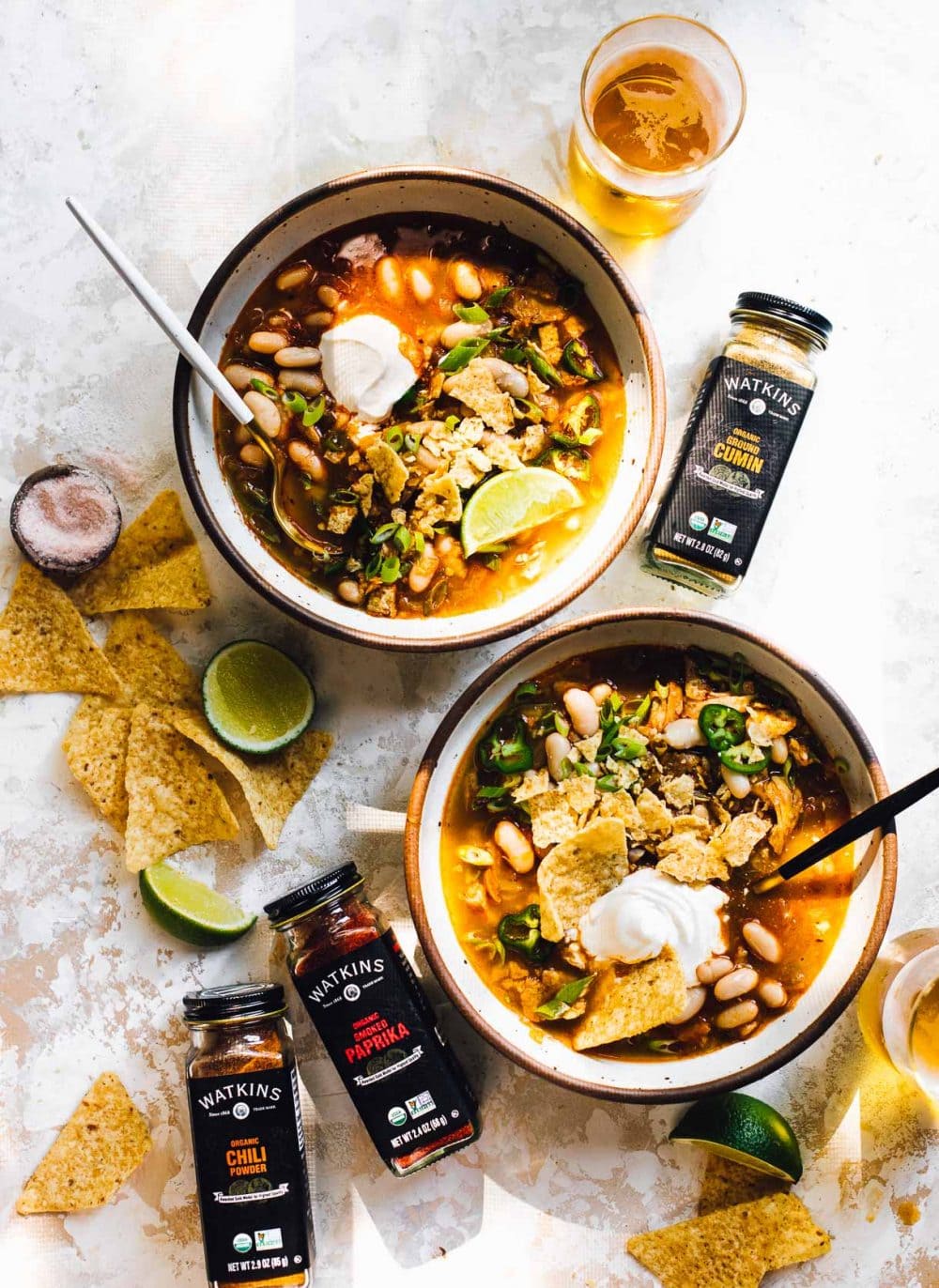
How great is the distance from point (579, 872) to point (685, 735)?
377 mm

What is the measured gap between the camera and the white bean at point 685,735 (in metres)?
2.39

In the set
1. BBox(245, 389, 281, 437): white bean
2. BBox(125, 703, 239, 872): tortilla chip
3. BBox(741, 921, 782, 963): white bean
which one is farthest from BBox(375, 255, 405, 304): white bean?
BBox(741, 921, 782, 963): white bean

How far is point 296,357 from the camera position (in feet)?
7.75

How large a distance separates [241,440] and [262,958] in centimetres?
123

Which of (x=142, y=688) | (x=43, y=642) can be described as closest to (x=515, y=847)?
(x=142, y=688)

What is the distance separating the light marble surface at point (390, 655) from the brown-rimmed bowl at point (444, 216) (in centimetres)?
24

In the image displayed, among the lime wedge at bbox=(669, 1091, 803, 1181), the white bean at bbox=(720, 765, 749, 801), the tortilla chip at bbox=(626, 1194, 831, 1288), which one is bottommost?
the tortilla chip at bbox=(626, 1194, 831, 1288)

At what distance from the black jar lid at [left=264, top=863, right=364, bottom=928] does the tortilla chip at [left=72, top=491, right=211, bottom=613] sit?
2.37ft

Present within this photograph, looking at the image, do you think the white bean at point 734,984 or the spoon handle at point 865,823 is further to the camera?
the white bean at point 734,984

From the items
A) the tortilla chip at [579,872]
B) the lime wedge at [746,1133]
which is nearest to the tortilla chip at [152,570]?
the tortilla chip at [579,872]

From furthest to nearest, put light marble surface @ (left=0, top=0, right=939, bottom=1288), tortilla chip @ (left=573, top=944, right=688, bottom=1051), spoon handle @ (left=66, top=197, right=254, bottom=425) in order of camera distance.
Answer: light marble surface @ (left=0, top=0, right=939, bottom=1288)
tortilla chip @ (left=573, top=944, right=688, bottom=1051)
spoon handle @ (left=66, top=197, right=254, bottom=425)

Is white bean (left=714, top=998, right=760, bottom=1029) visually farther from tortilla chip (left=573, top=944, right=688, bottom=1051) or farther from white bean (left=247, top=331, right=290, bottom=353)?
white bean (left=247, top=331, right=290, bottom=353)

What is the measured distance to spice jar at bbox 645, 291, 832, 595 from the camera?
2.40 m

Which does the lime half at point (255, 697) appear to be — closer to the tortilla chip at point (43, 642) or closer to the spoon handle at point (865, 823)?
the tortilla chip at point (43, 642)
